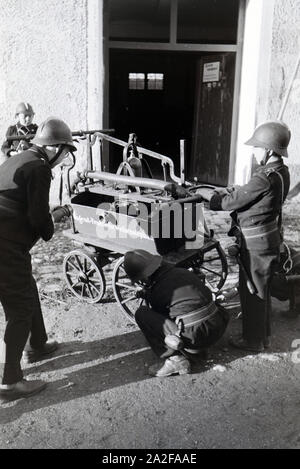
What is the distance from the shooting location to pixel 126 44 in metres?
8.52

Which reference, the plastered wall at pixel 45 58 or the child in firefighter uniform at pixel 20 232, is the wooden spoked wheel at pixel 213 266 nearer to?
the child in firefighter uniform at pixel 20 232

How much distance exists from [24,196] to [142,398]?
1.59 m

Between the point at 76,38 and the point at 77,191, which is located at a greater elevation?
the point at 76,38

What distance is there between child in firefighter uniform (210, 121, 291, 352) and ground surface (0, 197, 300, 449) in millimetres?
334

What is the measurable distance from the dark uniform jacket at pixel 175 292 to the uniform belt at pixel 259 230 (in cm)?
57

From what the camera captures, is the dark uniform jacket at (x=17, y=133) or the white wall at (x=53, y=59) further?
the white wall at (x=53, y=59)

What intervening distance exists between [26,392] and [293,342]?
7.20 feet

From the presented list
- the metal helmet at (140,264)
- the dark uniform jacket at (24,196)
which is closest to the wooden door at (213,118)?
the metal helmet at (140,264)

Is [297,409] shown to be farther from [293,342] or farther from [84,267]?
[84,267]

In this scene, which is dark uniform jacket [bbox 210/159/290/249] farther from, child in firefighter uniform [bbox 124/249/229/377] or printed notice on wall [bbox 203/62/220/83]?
printed notice on wall [bbox 203/62/220/83]

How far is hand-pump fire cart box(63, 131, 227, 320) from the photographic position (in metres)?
4.40

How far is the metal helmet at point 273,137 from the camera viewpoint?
12.9 feet

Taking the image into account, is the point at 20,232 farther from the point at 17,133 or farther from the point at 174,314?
the point at 17,133
